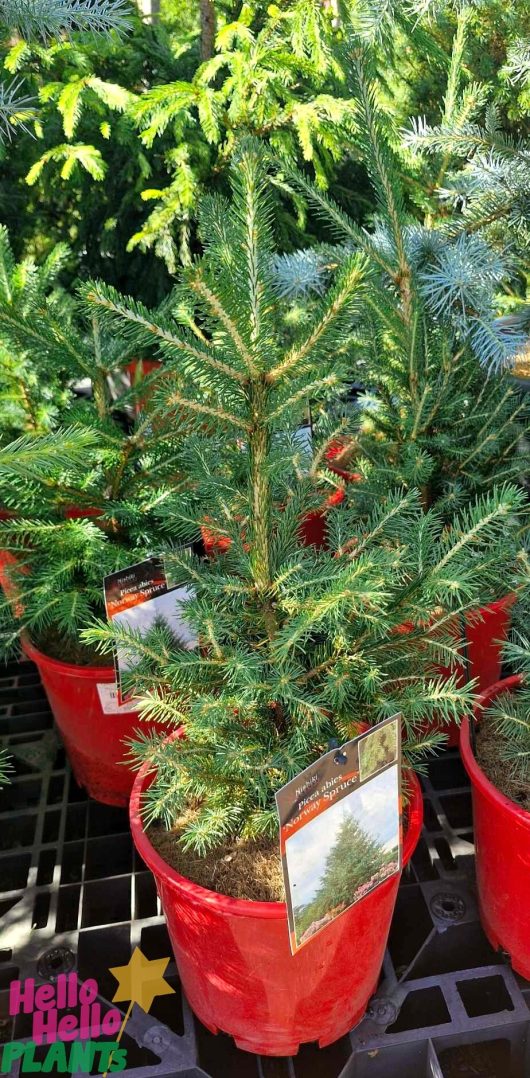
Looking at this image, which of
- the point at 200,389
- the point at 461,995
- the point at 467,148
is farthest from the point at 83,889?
the point at 467,148

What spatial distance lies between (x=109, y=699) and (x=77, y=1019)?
555 millimetres

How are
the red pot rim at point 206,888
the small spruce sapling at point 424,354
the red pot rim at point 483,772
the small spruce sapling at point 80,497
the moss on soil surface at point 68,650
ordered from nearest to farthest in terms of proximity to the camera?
1. the red pot rim at point 206,888
2. the red pot rim at point 483,772
3. the small spruce sapling at point 424,354
4. the small spruce sapling at point 80,497
5. the moss on soil surface at point 68,650

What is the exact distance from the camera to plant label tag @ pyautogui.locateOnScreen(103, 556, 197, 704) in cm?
142

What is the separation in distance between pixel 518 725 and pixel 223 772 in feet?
1.68

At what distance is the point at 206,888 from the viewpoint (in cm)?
116

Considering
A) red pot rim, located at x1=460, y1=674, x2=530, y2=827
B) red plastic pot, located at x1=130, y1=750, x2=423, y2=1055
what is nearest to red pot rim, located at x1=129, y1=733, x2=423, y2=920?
red plastic pot, located at x1=130, y1=750, x2=423, y2=1055

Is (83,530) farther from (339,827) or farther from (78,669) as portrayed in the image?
(339,827)

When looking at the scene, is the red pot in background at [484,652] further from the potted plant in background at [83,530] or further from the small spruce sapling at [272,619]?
the potted plant in background at [83,530]

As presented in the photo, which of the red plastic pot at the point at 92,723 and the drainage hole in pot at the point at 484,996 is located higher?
the red plastic pot at the point at 92,723

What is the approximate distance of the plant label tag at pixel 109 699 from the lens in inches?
63.4

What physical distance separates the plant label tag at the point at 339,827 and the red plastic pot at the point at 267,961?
2.5 inches

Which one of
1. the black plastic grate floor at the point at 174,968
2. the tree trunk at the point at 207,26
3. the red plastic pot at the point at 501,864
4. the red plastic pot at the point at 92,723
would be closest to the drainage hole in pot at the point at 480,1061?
the black plastic grate floor at the point at 174,968

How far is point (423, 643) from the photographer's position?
1.21 meters

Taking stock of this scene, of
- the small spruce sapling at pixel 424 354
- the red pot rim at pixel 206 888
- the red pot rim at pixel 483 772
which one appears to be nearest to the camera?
the red pot rim at pixel 206 888
